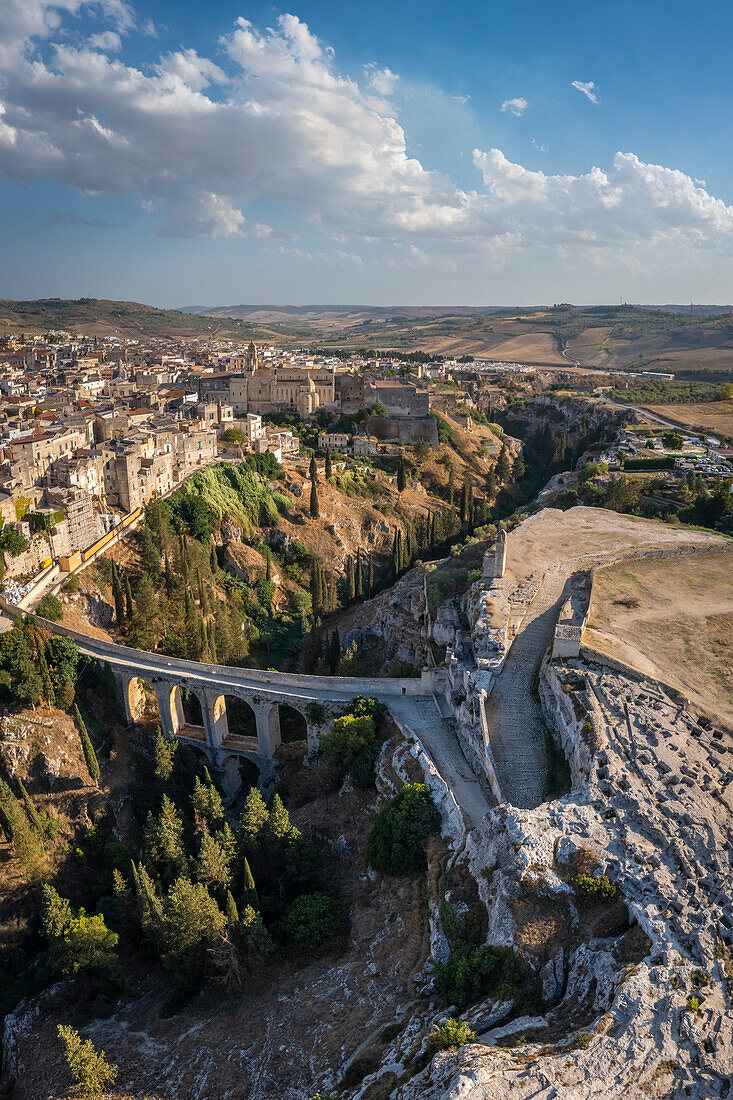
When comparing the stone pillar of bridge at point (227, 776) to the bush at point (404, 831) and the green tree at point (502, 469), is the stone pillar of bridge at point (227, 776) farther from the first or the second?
the green tree at point (502, 469)

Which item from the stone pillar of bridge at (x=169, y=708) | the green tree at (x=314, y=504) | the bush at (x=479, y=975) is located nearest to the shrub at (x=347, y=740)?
the stone pillar of bridge at (x=169, y=708)

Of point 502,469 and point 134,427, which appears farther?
point 502,469

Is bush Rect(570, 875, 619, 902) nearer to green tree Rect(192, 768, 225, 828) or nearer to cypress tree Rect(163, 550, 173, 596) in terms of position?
green tree Rect(192, 768, 225, 828)

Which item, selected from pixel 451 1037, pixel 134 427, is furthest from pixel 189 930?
pixel 134 427

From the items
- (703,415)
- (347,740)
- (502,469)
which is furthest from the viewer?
(703,415)

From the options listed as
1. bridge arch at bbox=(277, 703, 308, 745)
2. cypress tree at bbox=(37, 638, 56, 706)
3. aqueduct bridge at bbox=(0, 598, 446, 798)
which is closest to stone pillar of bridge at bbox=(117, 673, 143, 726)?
aqueduct bridge at bbox=(0, 598, 446, 798)

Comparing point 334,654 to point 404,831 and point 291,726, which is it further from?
point 404,831
